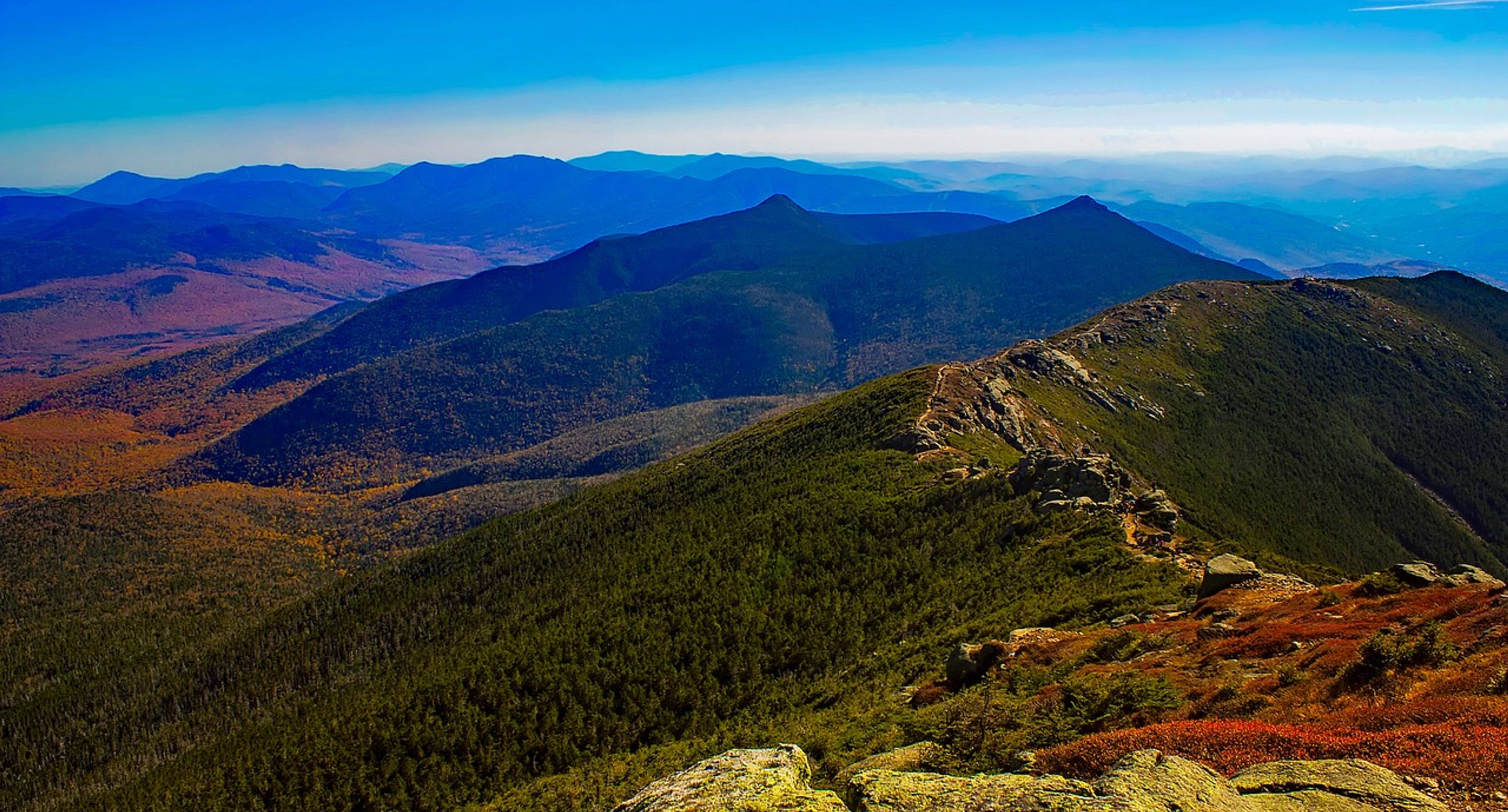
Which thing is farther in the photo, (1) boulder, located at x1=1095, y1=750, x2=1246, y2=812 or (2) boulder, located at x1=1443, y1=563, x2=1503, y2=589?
(2) boulder, located at x1=1443, y1=563, x2=1503, y2=589

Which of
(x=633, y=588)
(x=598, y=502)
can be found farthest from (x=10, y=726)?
(x=633, y=588)

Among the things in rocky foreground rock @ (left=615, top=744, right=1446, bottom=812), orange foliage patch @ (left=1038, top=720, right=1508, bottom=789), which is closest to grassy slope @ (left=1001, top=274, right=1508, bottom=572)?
orange foliage patch @ (left=1038, top=720, right=1508, bottom=789)

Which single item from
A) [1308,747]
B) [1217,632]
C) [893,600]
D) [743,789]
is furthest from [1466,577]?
[893,600]

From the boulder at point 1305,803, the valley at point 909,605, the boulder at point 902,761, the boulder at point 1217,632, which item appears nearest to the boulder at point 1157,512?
the valley at point 909,605

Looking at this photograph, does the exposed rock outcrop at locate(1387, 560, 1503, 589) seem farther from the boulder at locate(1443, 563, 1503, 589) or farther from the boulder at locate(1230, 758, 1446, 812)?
the boulder at locate(1230, 758, 1446, 812)

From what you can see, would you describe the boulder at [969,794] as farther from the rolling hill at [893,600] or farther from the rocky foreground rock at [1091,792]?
the rolling hill at [893,600]

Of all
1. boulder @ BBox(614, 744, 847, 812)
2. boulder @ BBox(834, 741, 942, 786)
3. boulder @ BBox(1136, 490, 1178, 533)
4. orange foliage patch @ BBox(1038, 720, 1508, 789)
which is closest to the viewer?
orange foliage patch @ BBox(1038, 720, 1508, 789)
